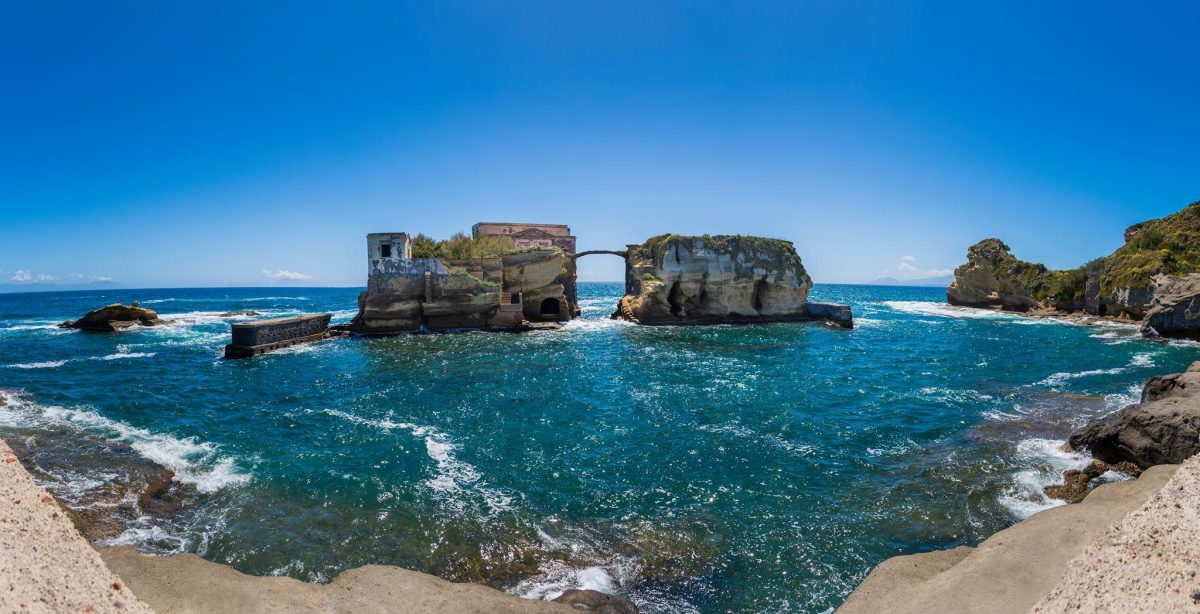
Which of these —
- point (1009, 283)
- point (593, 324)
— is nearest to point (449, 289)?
point (593, 324)

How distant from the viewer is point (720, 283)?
4053 cm

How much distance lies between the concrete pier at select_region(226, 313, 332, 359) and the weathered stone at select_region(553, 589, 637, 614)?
82.2 ft

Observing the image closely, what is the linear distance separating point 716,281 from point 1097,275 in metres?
35.2

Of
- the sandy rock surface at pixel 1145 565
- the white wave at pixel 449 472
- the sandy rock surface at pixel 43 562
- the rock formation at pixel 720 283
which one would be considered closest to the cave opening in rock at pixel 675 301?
the rock formation at pixel 720 283

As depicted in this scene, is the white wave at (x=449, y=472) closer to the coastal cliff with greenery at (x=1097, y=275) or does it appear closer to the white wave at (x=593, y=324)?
the white wave at (x=593, y=324)

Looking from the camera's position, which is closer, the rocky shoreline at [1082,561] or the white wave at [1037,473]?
the rocky shoreline at [1082,561]

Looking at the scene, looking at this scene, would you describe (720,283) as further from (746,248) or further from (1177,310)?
(1177,310)

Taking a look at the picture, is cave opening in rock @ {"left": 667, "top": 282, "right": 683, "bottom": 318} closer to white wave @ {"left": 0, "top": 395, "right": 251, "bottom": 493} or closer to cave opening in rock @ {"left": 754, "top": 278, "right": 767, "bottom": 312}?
cave opening in rock @ {"left": 754, "top": 278, "right": 767, "bottom": 312}

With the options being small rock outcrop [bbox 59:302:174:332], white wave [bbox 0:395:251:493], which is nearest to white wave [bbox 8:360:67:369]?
white wave [bbox 0:395:251:493]

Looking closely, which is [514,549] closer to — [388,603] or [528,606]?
[528,606]

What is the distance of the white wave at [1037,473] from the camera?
29.0 feet

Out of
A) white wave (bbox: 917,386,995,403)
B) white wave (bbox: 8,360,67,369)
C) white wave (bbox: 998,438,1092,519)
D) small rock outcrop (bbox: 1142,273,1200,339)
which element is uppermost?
small rock outcrop (bbox: 1142,273,1200,339)

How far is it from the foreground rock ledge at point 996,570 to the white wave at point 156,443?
37.4 feet

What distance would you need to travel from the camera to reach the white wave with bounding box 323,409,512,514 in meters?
9.40
